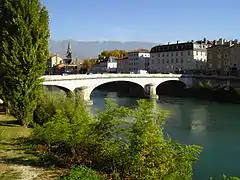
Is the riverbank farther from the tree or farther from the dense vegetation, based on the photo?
the tree

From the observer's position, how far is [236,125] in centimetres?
2884

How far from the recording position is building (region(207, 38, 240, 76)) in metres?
60.6

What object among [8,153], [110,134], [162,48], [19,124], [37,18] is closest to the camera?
[110,134]

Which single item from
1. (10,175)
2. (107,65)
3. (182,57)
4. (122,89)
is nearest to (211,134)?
(10,175)

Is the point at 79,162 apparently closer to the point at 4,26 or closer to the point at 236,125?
the point at 4,26

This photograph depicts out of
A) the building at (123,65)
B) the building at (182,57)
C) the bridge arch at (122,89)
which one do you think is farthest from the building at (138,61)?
the bridge arch at (122,89)

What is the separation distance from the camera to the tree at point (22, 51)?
17.6 metres

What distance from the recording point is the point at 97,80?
46.6m

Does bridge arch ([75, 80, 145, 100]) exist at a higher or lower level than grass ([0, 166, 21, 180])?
higher

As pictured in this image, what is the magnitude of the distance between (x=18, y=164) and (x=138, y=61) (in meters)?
81.1

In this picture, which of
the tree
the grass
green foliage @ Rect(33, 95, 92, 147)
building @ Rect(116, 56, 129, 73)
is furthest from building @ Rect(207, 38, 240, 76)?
the grass

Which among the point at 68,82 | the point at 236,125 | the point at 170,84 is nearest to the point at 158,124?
the point at 236,125

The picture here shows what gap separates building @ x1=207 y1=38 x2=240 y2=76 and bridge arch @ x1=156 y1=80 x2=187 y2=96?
901 cm

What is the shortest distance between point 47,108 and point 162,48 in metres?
62.4
